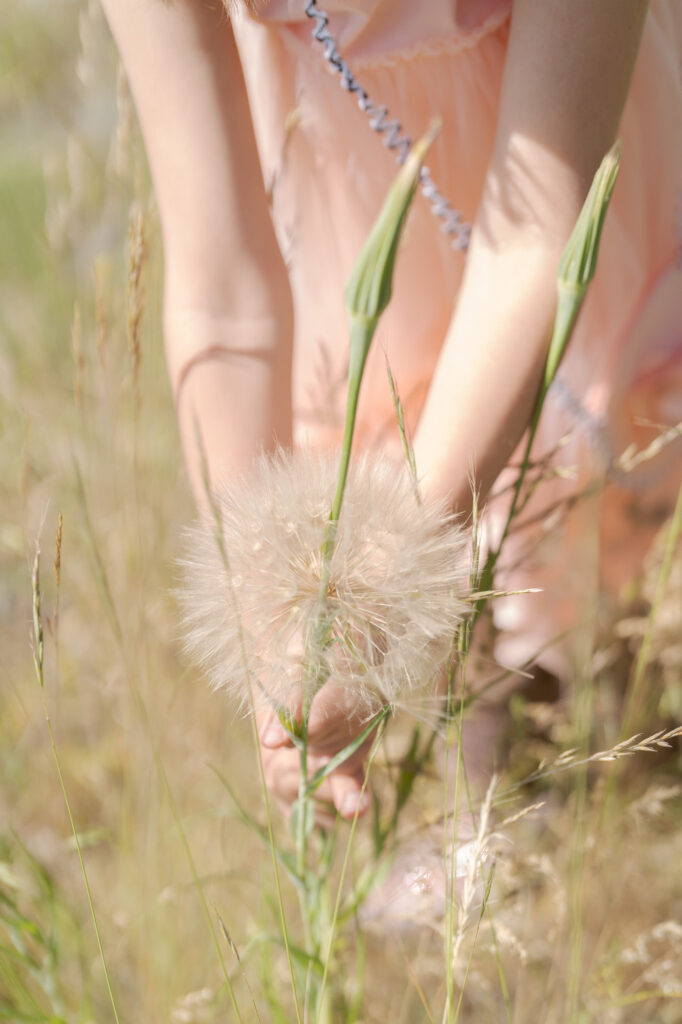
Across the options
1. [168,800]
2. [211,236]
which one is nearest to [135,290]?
[211,236]

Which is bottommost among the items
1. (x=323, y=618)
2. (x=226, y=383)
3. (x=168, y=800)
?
(x=168, y=800)

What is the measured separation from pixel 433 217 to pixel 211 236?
0.19 m

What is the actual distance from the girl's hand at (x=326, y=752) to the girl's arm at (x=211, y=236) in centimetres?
20

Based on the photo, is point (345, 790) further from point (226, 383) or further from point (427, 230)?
point (427, 230)

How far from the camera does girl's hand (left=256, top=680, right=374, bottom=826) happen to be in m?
0.41

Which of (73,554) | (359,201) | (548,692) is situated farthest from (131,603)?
(548,692)

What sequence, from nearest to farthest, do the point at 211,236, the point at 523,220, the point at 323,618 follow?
the point at 323,618 < the point at 523,220 < the point at 211,236

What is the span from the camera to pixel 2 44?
1207 millimetres

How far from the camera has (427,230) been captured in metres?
0.67

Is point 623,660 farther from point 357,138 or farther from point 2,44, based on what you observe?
point 2,44

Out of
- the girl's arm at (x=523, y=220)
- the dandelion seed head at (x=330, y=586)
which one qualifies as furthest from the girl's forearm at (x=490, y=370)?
the dandelion seed head at (x=330, y=586)

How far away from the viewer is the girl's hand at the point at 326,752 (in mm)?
406

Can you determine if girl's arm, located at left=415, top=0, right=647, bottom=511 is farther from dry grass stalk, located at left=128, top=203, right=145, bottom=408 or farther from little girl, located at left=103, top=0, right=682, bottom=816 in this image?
dry grass stalk, located at left=128, top=203, right=145, bottom=408

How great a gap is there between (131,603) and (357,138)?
49 cm
